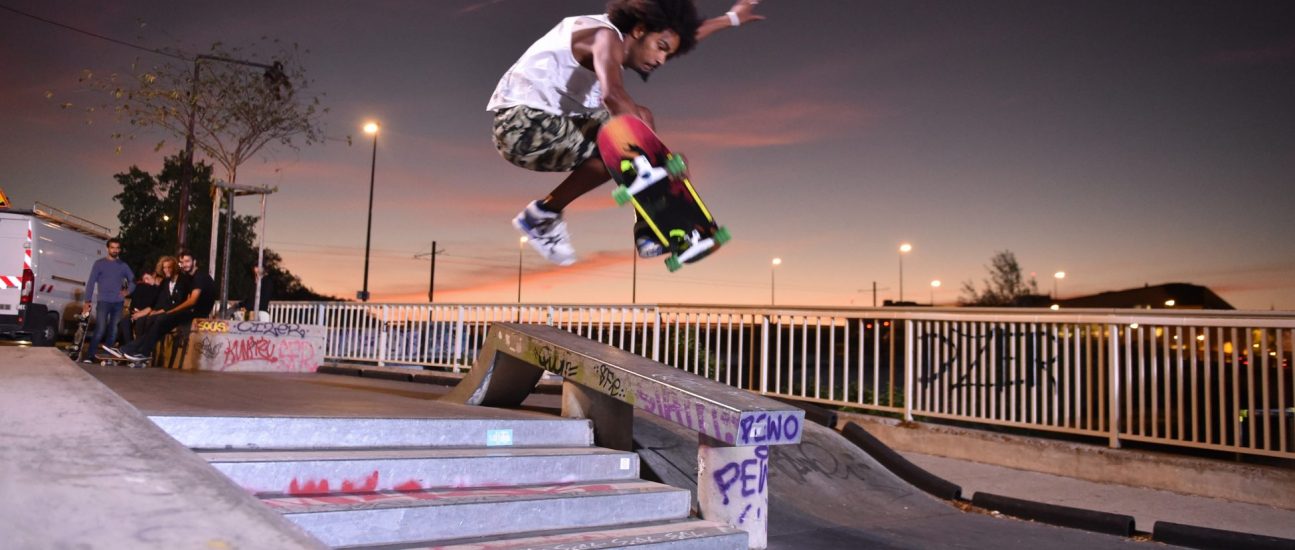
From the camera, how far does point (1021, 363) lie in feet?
22.9

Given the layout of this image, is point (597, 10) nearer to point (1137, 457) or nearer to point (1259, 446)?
point (1137, 457)

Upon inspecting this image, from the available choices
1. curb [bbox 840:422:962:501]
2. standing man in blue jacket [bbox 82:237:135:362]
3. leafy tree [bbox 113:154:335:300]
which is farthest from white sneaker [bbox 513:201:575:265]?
leafy tree [bbox 113:154:335:300]

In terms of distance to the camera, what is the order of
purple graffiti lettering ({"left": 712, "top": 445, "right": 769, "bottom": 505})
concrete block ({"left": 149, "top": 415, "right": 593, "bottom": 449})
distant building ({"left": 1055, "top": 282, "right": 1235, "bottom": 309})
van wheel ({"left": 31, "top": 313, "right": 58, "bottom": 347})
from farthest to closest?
1. distant building ({"left": 1055, "top": 282, "right": 1235, "bottom": 309})
2. van wheel ({"left": 31, "top": 313, "right": 58, "bottom": 347})
3. purple graffiti lettering ({"left": 712, "top": 445, "right": 769, "bottom": 505})
4. concrete block ({"left": 149, "top": 415, "right": 593, "bottom": 449})

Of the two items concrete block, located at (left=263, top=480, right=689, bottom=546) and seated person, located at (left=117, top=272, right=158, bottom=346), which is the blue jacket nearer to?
seated person, located at (left=117, top=272, right=158, bottom=346)

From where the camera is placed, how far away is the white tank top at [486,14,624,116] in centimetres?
438

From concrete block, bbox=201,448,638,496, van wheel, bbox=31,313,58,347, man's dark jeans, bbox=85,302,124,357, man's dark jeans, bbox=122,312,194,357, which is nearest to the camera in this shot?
concrete block, bbox=201,448,638,496

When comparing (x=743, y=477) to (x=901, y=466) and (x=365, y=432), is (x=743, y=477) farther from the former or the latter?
(x=901, y=466)

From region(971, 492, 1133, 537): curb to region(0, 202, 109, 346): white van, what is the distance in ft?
49.3

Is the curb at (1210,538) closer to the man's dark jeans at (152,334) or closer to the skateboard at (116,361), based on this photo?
the man's dark jeans at (152,334)

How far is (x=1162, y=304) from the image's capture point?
34.0m

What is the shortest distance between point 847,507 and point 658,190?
8.78 ft

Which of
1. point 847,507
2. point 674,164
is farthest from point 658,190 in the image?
point 847,507

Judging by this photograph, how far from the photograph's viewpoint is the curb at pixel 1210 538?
4.59m

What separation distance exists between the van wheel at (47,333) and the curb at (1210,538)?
16551 millimetres
